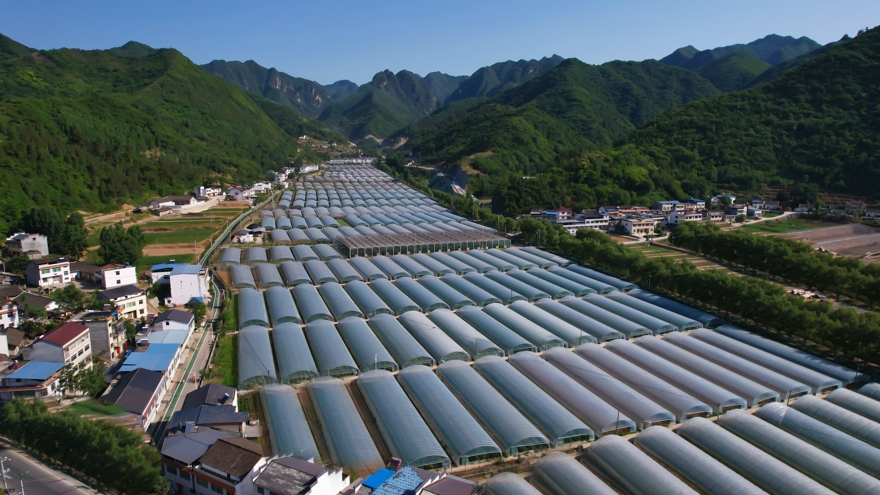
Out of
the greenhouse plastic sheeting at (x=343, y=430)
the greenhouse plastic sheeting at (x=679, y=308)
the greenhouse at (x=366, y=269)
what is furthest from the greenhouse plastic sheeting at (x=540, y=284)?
the greenhouse plastic sheeting at (x=343, y=430)

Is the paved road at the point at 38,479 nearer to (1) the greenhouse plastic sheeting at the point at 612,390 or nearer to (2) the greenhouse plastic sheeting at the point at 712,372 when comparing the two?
(1) the greenhouse plastic sheeting at the point at 612,390

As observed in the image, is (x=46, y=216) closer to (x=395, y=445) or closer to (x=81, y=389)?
(x=81, y=389)

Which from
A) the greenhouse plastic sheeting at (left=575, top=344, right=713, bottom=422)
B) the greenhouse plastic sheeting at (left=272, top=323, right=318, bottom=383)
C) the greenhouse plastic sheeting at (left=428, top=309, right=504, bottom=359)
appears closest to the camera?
the greenhouse plastic sheeting at (left=575, top=344, right=713, bottom=422)

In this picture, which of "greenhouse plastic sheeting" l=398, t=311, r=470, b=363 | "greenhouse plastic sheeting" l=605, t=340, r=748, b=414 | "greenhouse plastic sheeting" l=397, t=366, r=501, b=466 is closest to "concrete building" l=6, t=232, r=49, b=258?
"greenhouse plastic sheeting" l=398, t=311, r=470, b=363

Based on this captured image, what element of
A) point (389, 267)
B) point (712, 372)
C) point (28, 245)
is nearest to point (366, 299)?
point (389, 267)

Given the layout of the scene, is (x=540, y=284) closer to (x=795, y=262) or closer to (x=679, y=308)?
(x=679, y=308)

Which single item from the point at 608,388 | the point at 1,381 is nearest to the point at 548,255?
the point at 608,388

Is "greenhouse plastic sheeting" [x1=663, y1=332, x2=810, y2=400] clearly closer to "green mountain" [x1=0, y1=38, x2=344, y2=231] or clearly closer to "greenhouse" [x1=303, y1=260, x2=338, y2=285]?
"greenhouse" [x1=303, y1=260, x2=338, y2=285]
